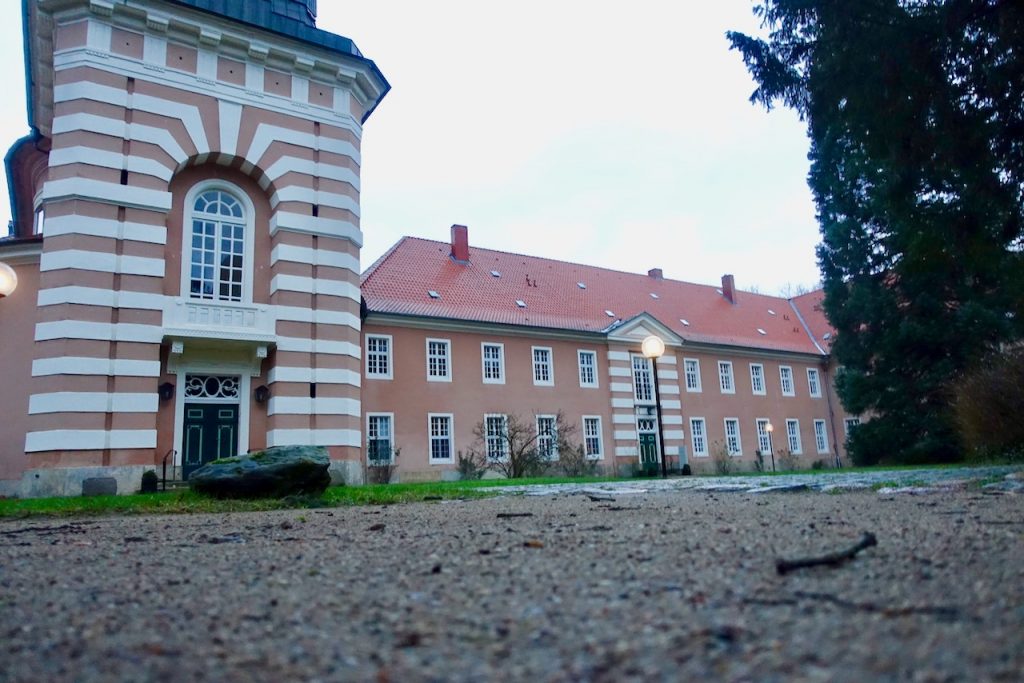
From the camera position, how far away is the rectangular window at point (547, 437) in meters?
25.4

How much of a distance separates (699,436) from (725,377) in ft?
12.3

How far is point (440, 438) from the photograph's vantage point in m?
25.5

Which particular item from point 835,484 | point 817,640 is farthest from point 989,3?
point 817,640

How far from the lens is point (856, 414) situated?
2647 centimetres

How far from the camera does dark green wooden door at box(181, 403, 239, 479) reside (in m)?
16.1

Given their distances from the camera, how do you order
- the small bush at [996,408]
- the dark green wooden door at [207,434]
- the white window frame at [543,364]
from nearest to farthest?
the small bush at [996,408]
the dark green wooden door at [207,434]
the white window frame at [543,364]

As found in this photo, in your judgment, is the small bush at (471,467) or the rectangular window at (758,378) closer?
the small bush at (471,467)

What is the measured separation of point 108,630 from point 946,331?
27.4 m

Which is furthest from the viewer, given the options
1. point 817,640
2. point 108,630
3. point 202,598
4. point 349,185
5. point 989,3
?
point 349,185

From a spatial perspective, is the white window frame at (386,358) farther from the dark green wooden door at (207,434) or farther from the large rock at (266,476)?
the large rock at (266,476)

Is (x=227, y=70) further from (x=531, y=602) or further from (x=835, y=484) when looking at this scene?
(x=531, y=602)

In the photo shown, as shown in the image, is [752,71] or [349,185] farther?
[349,185]

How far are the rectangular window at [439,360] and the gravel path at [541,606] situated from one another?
2105cm

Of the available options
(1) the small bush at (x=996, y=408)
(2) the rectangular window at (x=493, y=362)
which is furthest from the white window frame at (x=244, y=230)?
(1) the small bush at (x=996, y=408)
